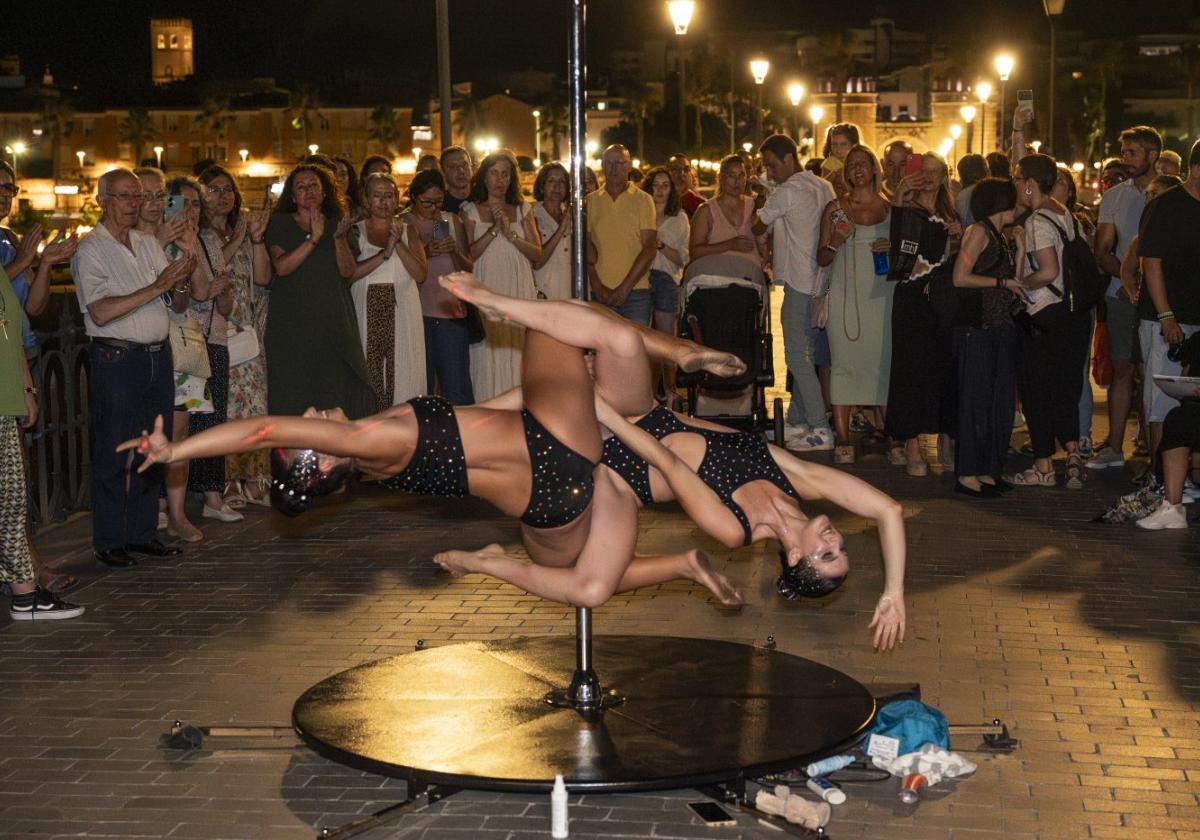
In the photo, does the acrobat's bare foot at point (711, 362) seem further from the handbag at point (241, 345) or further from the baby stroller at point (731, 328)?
the baby stroller at point (731, 328)

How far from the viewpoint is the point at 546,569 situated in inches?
247

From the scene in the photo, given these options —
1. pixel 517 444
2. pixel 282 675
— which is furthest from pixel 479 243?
pixel 517 444

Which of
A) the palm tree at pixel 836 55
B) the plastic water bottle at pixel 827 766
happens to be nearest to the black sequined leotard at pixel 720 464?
the plastic water bottle at pixel 827 766

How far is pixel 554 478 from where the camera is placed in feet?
19.3

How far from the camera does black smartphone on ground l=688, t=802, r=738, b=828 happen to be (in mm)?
5387

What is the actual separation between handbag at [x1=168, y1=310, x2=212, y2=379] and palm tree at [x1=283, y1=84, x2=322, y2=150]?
11433 cm

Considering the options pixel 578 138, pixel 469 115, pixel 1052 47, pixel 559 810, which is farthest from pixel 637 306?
pixel 469 115

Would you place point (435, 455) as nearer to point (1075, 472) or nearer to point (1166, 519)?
point (1166, 519)

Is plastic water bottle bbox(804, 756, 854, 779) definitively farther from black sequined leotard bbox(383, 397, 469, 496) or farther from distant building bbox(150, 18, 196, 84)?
distant building bbox(150, 18, 196, 84)

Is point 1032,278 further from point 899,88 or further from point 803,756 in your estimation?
point 899,88

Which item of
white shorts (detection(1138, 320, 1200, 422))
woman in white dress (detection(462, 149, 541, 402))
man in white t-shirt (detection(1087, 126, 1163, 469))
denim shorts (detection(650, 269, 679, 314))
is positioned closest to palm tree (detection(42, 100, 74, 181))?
denim shorts (detection(650, 269, 679, 314))

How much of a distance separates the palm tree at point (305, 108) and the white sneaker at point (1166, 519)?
116 metres

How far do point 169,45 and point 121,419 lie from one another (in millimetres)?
181608

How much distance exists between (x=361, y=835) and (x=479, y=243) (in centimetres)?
720
